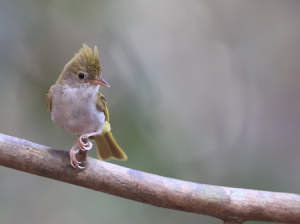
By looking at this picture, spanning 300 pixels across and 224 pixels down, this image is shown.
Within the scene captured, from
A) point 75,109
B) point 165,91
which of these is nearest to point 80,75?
point 75,109

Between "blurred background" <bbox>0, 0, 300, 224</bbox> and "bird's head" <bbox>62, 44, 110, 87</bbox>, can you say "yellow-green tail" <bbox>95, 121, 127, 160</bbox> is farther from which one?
"bird's head" <bbox>62, 44, 110, 87</bbox>

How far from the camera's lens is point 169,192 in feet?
4.88

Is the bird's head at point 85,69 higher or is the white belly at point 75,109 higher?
the bird's head at point 85,69

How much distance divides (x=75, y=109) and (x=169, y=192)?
2.14 feet

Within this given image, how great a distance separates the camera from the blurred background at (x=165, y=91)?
2.18 m

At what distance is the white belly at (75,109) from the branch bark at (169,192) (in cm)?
17

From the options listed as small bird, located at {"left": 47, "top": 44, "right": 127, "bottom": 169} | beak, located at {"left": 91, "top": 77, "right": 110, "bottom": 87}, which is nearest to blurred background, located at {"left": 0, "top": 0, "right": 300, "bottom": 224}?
small bird, located at {"left": 47, "top": 44, "right": 127, "bottom": 169}

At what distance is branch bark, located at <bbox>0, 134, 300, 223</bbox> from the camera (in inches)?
55.8

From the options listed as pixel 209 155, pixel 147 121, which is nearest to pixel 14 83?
pixel 147 121

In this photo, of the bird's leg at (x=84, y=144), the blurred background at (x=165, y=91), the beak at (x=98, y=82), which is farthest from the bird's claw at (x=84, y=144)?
the blurred background at (x=165, y=91)

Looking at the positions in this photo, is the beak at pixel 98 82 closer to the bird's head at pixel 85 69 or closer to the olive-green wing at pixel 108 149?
the bird's head at pixel 85 69

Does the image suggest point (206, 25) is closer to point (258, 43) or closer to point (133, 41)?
point (258, 43)

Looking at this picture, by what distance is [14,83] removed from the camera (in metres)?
2.18

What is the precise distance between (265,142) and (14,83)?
242 cm
